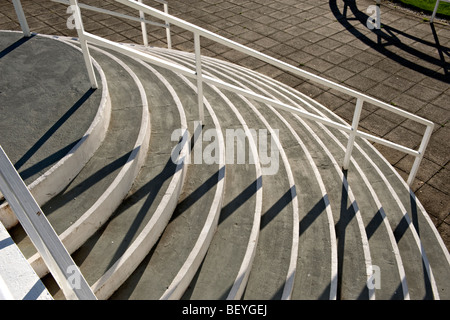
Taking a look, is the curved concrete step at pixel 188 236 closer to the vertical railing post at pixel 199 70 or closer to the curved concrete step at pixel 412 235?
the vertical railing post at pixel 199 70

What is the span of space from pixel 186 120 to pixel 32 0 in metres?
9.37

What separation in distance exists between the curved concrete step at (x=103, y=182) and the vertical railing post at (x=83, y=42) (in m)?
0.34

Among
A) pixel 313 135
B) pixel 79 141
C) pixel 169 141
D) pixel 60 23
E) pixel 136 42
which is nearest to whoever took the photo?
pixel 79 141

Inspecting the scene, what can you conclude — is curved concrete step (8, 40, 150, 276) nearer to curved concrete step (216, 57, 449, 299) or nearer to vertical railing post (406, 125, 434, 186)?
curved concrete step (216, 57, 449, 299)

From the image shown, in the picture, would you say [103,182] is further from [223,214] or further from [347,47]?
[347,47]

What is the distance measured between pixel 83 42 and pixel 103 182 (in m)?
1.52

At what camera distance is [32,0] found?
37.1 feet

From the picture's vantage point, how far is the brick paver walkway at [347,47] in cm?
675

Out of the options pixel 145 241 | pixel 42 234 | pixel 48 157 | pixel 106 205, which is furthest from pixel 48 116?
pixel 42 234

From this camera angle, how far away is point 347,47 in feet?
31.6

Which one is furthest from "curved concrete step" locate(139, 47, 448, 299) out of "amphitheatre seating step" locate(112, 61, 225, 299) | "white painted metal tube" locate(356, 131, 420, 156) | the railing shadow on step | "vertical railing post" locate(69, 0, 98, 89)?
the railing shadow on step
